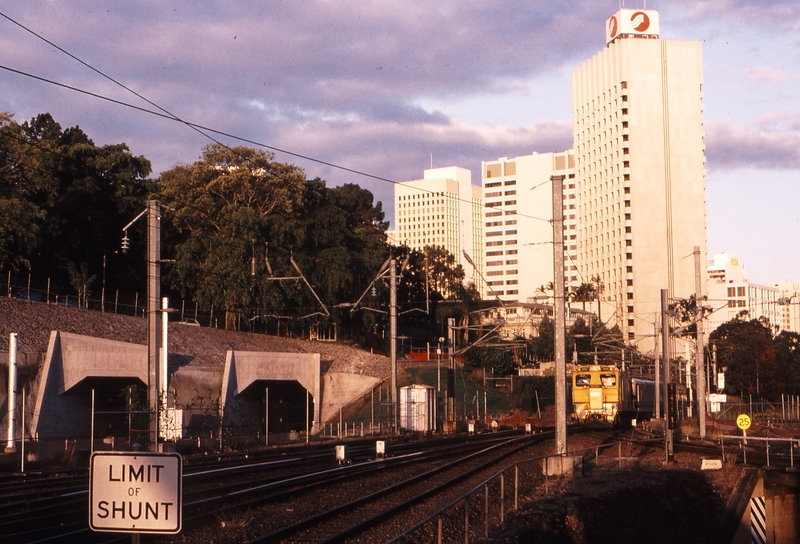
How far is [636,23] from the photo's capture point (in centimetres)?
14100

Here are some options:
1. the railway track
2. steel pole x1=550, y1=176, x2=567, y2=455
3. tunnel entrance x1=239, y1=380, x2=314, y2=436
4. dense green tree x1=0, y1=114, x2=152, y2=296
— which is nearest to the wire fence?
dense green tree x1=0, y1=114, x2=152, y2=296

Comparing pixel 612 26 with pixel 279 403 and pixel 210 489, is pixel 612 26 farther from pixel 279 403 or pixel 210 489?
pixel 210 489

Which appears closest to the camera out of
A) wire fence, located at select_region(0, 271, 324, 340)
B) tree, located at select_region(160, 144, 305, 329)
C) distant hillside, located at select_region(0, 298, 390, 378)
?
distant hillside, located at select_region(0, 298, 390, 378)

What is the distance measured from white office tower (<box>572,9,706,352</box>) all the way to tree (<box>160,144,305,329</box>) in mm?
74258

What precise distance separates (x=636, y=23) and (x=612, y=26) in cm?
440

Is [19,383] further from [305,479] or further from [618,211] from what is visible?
[618,211]

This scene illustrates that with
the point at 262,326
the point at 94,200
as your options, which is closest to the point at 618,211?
the point at 262,326

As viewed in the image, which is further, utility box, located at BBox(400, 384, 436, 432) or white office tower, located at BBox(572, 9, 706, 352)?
white office tower, located at BBox(572, 9, 706, 352)

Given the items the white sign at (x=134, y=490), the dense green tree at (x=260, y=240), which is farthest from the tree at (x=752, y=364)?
the white sign at (x=134, y=490)

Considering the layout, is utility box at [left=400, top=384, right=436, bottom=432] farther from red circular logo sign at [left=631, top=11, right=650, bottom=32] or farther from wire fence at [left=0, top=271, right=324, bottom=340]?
red circular logo sign at [left=631, top=11, right=650, bottom=32]

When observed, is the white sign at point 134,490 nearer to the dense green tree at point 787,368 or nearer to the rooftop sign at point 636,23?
the dense green tree at point 787,368

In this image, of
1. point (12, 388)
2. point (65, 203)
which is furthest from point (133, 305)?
point (12, 388)

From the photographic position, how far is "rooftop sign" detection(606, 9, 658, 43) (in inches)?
5541

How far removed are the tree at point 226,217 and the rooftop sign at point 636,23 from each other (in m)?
79.5
